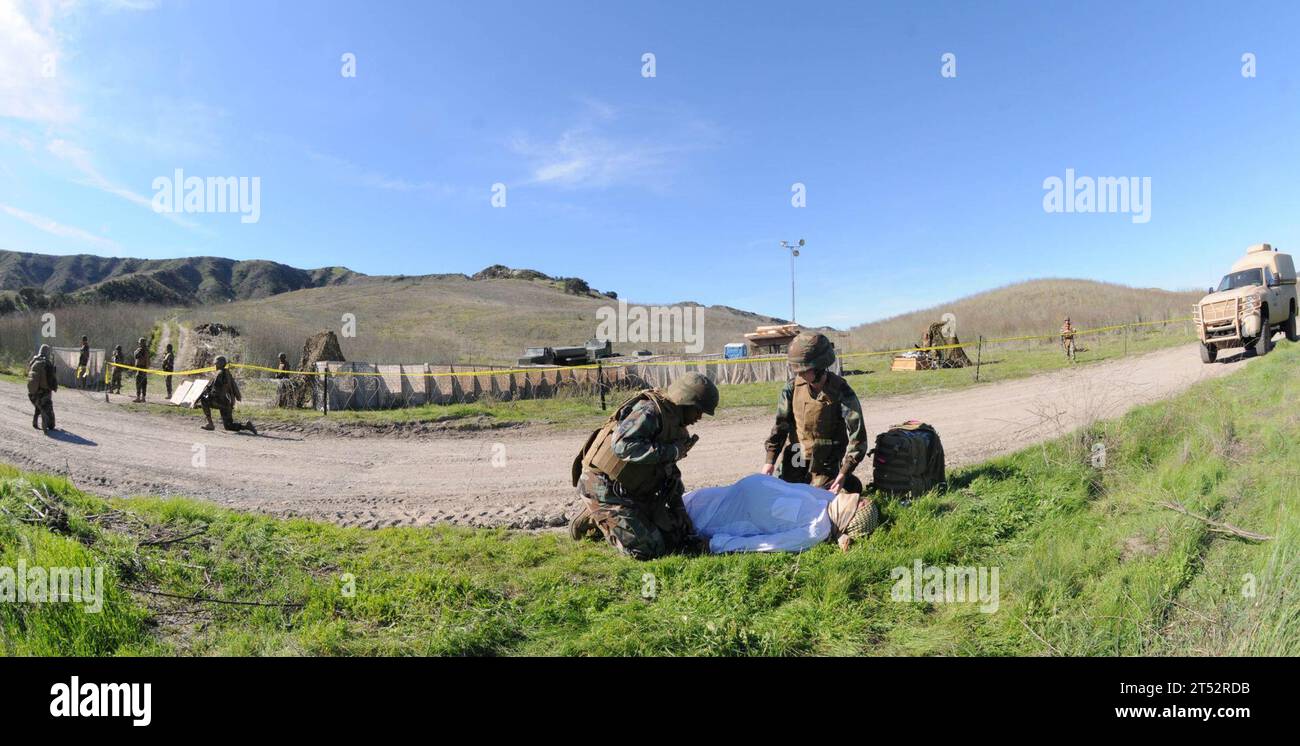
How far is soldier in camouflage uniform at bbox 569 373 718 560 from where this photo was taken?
517cm

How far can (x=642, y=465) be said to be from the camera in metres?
5.27

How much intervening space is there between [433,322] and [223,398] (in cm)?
5339

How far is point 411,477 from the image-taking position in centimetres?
959

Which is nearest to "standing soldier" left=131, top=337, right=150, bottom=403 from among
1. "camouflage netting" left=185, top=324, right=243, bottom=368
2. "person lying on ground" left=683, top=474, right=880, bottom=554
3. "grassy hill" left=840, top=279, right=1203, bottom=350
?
"camouflage netting" left=185, top=324, right=243, bottom=368

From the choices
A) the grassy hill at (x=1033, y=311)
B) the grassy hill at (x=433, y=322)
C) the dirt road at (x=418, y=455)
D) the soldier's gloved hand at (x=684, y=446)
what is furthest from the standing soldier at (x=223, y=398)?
the grassy hill at (x=1033, y=311)

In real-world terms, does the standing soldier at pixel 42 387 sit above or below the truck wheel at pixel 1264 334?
below

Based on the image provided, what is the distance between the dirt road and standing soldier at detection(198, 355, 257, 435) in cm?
37

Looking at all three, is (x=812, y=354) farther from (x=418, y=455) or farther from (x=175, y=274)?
(x=175, y=274)

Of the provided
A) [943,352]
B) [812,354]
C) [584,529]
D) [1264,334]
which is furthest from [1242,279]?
[584,529]

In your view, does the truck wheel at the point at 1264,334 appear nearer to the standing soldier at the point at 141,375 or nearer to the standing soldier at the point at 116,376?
the standing soldier at the point at 141,375

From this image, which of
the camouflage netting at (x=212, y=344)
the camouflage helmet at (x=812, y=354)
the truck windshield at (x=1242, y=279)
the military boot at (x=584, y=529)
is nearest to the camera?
the military boot at (x=584, y=529)

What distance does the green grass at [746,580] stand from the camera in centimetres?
346

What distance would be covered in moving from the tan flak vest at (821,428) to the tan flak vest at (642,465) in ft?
4.66
